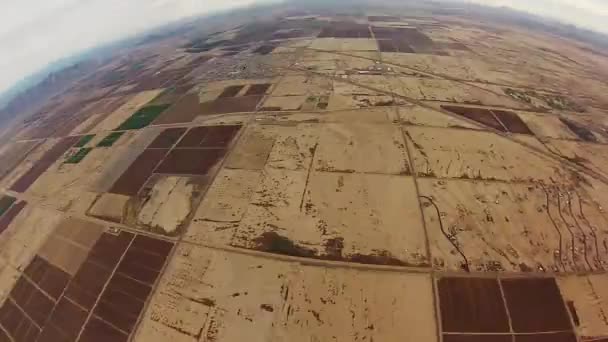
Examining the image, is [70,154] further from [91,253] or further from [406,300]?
[406,300]

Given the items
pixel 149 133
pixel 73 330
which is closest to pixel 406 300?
pixel 73 330

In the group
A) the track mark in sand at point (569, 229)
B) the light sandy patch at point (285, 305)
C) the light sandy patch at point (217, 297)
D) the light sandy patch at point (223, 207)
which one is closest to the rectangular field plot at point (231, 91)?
the light sandy patch at point (223, 207)

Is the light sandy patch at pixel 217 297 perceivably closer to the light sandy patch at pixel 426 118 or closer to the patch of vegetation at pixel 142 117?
the light sandy patch at pixel 426 118

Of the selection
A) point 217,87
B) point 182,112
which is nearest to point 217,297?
point 182,112

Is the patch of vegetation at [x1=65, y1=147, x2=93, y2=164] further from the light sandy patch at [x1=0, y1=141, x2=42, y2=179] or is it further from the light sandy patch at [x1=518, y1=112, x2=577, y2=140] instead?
the light sandy patch at [x1=518, y1=112, x2=577, y2=140]

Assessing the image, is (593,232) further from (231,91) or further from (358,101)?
(231,91)

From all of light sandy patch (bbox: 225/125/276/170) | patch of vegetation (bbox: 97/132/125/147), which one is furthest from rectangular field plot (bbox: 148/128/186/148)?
light sandy patch (bbox: 225/125/276/170)
